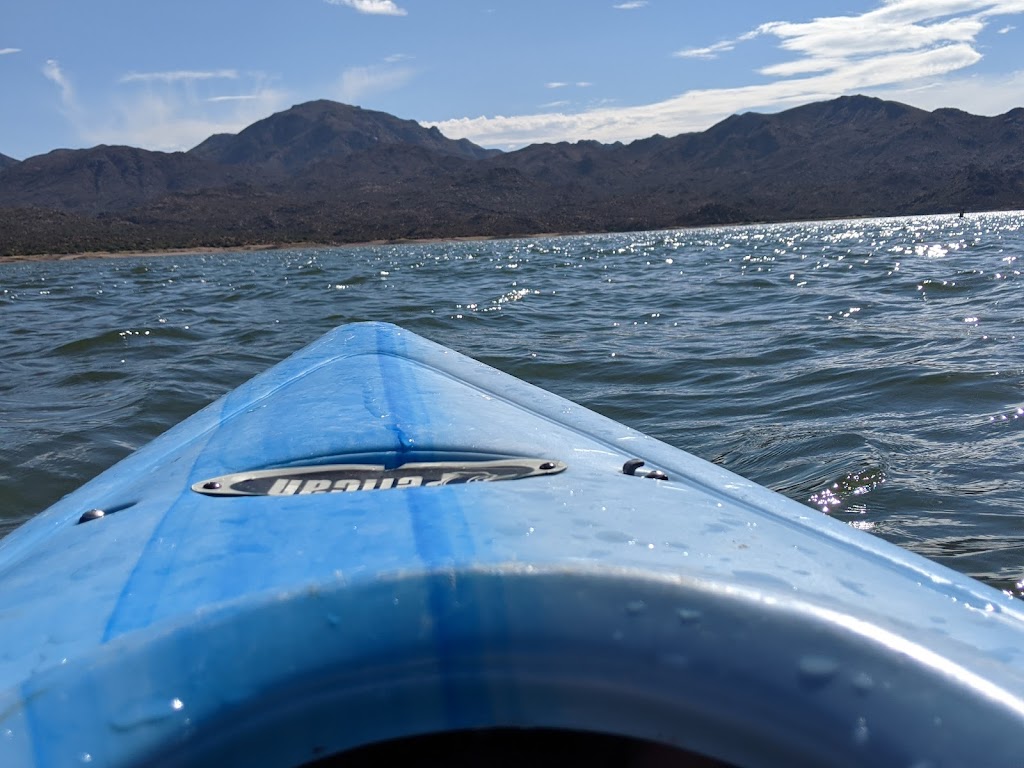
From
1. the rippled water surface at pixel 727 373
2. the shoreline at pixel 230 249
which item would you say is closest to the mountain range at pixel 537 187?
the shoreline at pixel 230 249

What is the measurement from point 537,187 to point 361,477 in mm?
126974

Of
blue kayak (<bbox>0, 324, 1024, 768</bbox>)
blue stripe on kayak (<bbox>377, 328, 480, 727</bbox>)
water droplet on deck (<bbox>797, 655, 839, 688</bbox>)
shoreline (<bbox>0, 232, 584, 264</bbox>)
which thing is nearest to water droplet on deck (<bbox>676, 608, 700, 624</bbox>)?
blue kayak (<bbox>0, 324, 1024, 768</bbox>)

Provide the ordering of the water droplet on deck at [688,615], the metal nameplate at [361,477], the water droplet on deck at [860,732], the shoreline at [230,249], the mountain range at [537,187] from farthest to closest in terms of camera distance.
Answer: the mountain range at [537,187], the shoreline at [230,249], the metal nameplate at [361,477], the water droplet on deck at [688,615], the water droplet on deck at [860,732]

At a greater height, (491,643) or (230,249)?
(230,249)

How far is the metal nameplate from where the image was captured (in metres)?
1.44

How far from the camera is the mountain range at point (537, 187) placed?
263 ft

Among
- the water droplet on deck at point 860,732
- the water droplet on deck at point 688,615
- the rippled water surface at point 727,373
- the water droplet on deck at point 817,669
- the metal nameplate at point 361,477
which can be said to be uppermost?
the metal nameplate at point 361,477

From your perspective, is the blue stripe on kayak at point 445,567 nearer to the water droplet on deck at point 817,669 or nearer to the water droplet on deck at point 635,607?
the water droplet on deck at point 635,607

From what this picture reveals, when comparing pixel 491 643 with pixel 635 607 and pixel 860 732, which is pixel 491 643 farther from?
pixel 860 732

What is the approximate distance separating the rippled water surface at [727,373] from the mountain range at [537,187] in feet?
157

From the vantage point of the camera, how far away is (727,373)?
568 centimetres

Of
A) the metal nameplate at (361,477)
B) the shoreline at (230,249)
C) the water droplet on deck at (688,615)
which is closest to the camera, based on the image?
the water droplet on deck at (688,615)

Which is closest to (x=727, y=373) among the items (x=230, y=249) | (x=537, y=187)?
(x=230, y=249)

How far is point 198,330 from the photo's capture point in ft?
28.8
